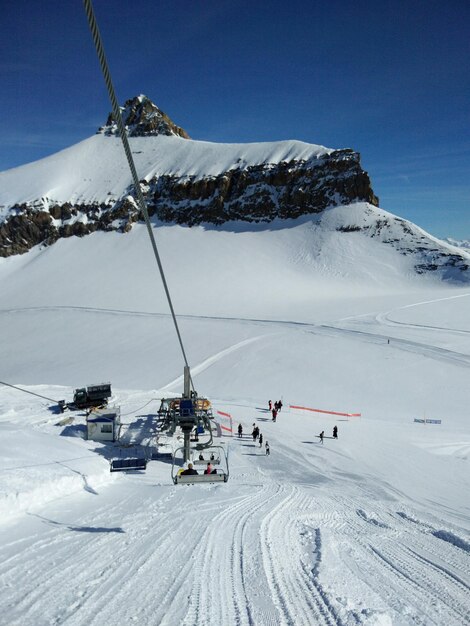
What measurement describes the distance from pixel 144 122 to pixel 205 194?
70202mm

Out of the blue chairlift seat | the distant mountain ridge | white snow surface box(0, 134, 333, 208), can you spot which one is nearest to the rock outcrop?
the distant mountain ridge

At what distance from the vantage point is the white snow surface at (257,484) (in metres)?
5.43

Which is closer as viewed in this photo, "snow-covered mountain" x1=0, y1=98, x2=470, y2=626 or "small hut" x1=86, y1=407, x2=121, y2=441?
"snow-covered mountain" x1=0, y1=98, x2=470, y2=626

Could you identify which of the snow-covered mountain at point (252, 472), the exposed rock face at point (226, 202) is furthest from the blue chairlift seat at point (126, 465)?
the exposed rock face at point (226, 202)

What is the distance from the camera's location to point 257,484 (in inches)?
490

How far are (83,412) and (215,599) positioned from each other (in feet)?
57.3

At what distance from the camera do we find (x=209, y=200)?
119m

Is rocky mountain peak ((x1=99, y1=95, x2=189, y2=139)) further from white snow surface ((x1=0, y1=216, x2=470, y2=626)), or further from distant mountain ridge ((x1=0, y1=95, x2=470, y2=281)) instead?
white snow surface ((x1=0, y1=216, x2=470, y2=626))

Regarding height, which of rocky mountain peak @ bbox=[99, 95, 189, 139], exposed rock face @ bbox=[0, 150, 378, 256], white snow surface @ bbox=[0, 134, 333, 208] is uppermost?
rocky mountain peak @ bbox=[99, 95, 189, 139]

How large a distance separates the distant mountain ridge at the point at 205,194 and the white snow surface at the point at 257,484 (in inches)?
2558

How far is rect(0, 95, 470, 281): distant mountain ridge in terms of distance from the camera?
111 metres

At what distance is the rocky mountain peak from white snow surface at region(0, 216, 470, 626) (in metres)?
135

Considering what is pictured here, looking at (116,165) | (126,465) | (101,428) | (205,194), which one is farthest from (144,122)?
(126,465)

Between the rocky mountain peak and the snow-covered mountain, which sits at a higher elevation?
the rocky mountain peak
